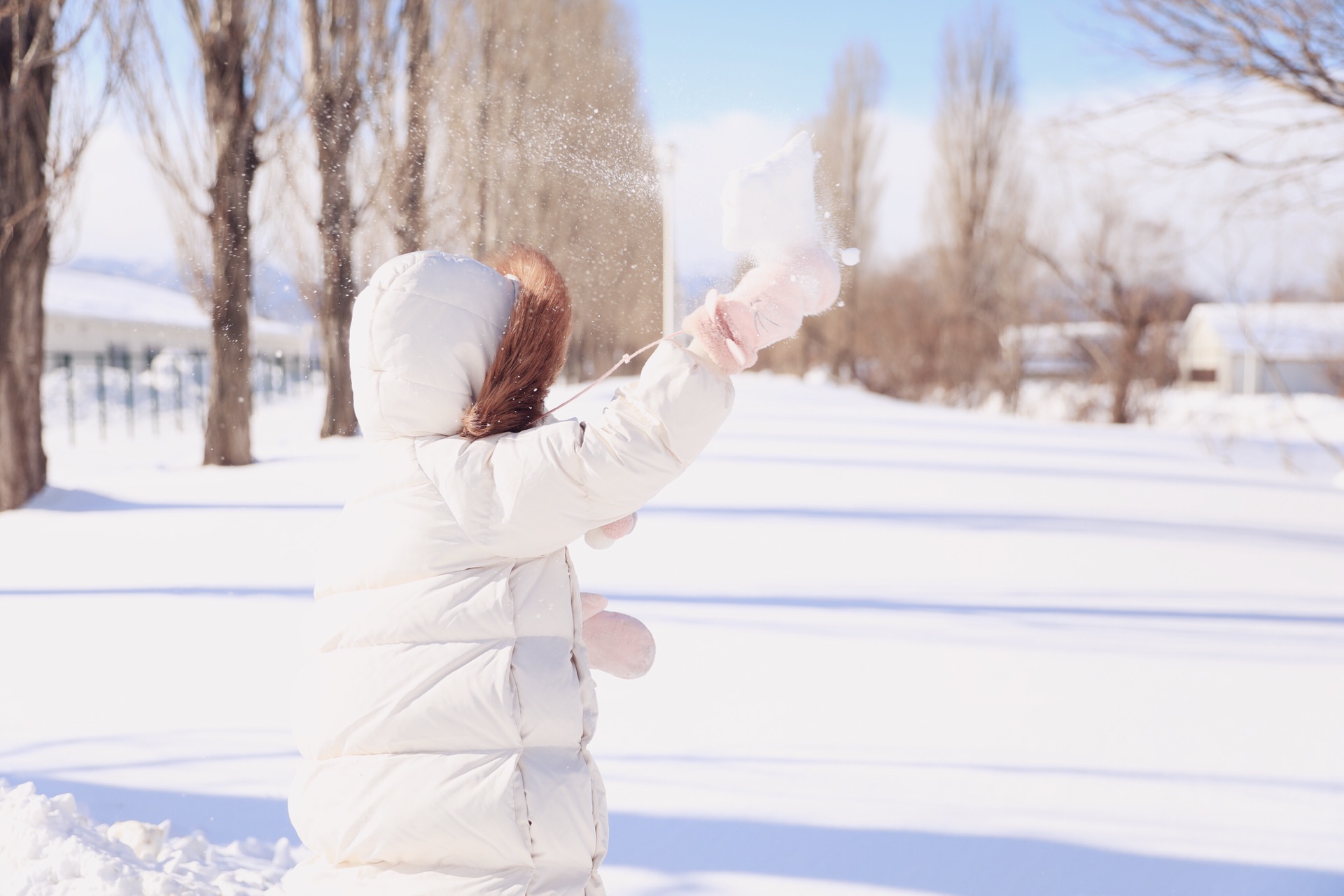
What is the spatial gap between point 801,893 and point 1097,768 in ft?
3.14

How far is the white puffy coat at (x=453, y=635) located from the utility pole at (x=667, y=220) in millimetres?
312

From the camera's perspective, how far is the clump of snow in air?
3.69ft

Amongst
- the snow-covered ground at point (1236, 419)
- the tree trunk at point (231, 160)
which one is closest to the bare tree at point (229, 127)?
the tree trunk at point (231, 160)

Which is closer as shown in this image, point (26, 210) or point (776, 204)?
point (776, 204)

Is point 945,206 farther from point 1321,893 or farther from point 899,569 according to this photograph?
point 1321,893

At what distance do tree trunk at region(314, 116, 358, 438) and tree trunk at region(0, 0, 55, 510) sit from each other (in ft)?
5.35

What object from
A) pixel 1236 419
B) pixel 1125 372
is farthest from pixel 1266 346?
pixel 1125 372

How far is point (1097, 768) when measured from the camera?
2381 mm

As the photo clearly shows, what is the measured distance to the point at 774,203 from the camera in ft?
3.69

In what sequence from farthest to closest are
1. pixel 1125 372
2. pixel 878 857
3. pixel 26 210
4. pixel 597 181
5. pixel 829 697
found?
pixel 1125 372, pixel 26 210, pixel 829 697, pixel 878 857, pixel 597 181

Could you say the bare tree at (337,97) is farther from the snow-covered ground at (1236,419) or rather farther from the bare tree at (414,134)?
the snow-covered ground at (1236,419)

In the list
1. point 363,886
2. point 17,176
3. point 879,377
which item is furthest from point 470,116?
point 879,377

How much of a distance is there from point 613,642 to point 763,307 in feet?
1.77

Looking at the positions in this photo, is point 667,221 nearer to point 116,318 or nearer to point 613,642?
point 613,642
